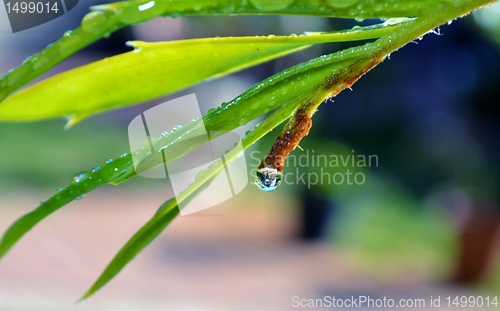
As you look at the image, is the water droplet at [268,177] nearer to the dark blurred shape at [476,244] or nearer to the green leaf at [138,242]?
the green leaf at [138,242]

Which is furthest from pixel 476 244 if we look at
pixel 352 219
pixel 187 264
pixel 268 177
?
pixel 268 177

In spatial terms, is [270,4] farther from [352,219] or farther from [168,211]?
[352,219]

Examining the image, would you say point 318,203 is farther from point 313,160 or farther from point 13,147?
point 13,147

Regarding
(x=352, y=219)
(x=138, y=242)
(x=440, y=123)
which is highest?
(x=138, y=242)

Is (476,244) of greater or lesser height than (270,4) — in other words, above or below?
below

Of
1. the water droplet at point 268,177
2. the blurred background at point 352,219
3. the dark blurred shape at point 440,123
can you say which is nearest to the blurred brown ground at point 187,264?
the blurred background at point 352,219

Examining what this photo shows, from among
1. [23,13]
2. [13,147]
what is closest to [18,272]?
[13,147]

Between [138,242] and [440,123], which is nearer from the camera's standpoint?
[138,242]
